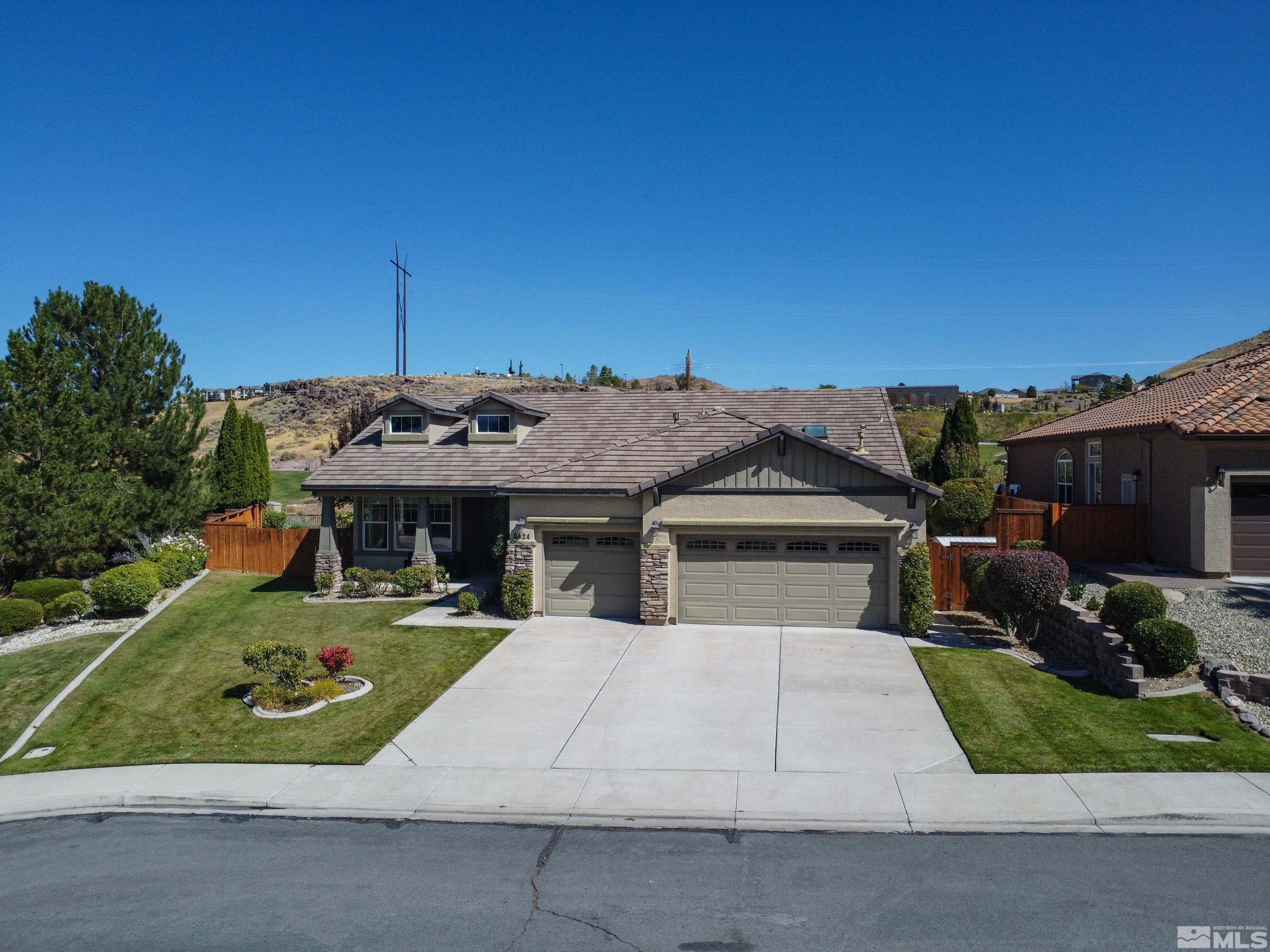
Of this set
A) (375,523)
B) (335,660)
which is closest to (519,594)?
(335,660)

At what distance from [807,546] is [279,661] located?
34.2 feet

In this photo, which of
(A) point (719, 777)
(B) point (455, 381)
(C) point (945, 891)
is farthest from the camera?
(B) point (455, 381)

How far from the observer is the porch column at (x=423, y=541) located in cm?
2242

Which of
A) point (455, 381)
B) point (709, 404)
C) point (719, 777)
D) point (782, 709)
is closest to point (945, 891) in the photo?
point (719, 777)

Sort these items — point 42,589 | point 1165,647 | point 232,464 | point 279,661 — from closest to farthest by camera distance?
point 1165,647 < point 279,661 < point 42,589 < point 232,464

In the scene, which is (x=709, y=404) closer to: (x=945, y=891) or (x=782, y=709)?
(x=782, y=709)

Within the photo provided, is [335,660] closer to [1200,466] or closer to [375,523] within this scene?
[375,523]

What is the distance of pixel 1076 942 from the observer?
672 centimetres

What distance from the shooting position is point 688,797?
9.91 m

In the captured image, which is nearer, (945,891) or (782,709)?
(945,891)

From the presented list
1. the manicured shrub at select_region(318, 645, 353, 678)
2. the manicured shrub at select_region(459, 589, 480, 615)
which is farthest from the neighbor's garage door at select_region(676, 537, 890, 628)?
the manicured shrub at select_region(318, 645, 353, 678)

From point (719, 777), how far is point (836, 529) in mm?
7867

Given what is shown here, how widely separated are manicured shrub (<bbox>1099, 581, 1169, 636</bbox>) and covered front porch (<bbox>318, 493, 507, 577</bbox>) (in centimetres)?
1496

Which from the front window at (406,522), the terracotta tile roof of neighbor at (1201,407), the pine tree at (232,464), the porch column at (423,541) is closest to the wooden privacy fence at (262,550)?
the front window at (406,522)
